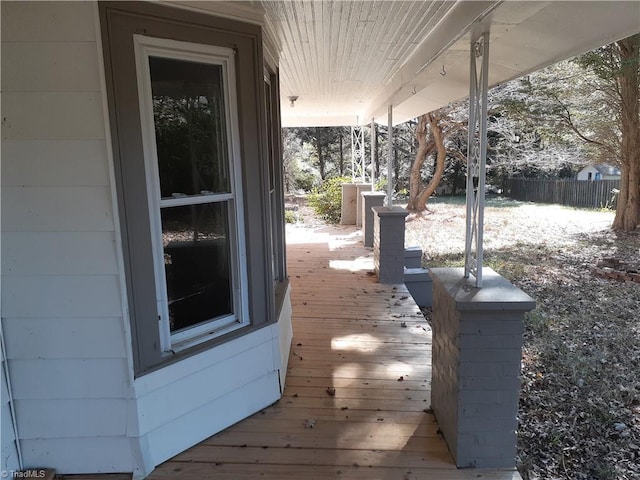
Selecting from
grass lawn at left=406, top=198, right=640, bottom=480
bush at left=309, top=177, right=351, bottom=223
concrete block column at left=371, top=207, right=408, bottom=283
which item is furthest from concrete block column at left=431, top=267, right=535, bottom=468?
bush at left=309, top=177, right=351, bottom=223

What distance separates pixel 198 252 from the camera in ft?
7.59

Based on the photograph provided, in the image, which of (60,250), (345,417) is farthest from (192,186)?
(345,417)

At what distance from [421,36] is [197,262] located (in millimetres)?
2071

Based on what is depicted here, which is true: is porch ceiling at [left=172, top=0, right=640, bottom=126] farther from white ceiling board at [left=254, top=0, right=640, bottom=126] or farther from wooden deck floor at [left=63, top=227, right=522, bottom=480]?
wooden deck floor at [left=63, top=227, right=522, bottom=480]

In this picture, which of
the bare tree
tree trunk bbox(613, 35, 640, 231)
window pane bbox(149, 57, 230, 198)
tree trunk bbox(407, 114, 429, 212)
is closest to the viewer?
window pane bbox(149, 57, 230, 198)

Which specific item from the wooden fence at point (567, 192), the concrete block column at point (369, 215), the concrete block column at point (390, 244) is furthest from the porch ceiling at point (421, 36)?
the wooden fence at point (567, 192)

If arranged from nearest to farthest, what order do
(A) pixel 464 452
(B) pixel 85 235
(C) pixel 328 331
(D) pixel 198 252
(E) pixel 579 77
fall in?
(B) pixel 85 235
(A) pixel 464 452
(D) pixel 198 252
(C) pixel 328 331
(E) pixel 579 77

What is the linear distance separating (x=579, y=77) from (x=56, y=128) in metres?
10.2

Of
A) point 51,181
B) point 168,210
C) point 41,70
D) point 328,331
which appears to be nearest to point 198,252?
point 168,210

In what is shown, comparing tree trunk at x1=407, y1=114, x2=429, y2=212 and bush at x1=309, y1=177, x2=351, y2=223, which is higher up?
tree trunk at x1=407, y1=114, x2=429, y2=212

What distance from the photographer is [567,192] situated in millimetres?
16750

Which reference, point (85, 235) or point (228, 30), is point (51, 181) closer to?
point (85, 235)

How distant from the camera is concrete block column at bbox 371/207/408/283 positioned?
5.38 metres

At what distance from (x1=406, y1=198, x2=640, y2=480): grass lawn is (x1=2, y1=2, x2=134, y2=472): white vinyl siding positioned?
2300 mm
